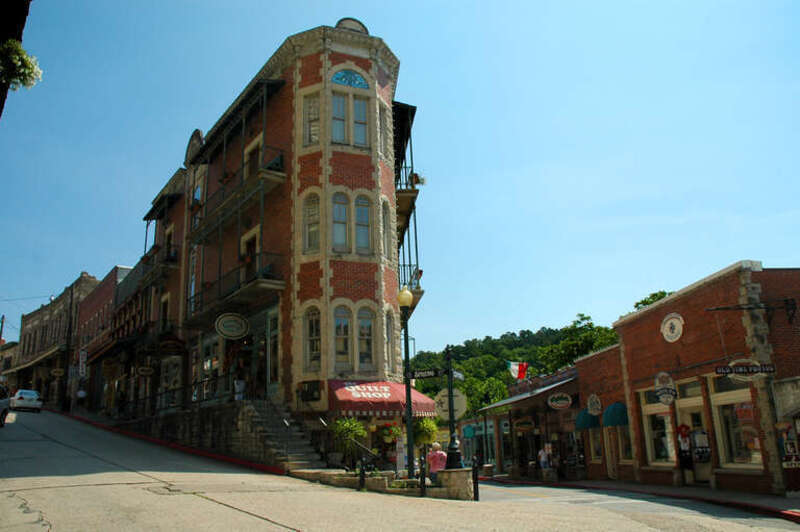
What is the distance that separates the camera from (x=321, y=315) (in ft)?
69.4

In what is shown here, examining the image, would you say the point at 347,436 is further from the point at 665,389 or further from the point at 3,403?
the point at 3,403

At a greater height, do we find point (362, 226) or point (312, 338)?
point (362, 226)

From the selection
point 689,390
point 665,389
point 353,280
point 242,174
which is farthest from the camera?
point 242,174

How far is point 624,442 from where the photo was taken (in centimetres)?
2403

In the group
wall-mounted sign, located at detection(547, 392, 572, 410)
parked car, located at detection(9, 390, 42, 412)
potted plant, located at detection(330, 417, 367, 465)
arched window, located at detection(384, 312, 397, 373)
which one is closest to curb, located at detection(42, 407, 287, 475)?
potted plant, located at detection(330, 417, 367, 465)

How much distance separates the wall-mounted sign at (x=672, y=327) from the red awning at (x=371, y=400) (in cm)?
777

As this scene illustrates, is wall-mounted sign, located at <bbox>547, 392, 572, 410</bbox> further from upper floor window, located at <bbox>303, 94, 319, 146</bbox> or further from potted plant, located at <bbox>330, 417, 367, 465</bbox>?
upper floor window, located at <bbox>303, 94, 319, 146</bbox>

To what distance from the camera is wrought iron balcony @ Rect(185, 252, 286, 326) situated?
73.7ft

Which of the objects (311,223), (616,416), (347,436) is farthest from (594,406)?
(311,223)

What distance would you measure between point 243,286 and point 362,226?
4771 mm

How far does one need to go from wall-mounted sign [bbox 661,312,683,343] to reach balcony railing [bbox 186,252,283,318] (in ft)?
43.0

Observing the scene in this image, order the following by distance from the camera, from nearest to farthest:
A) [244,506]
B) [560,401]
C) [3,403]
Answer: [244,506], [3,403], [560,401]

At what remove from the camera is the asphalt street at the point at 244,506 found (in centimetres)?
912

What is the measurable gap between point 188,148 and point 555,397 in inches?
925
